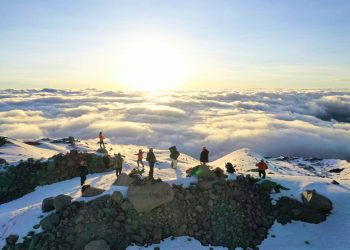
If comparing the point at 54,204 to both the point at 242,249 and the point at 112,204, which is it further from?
the point at 242,249

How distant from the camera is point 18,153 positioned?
3972 cm

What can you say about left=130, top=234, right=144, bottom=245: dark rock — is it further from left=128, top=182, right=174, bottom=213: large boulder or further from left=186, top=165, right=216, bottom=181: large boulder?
left=186, top=165, right=216, bottom=181: large boulder

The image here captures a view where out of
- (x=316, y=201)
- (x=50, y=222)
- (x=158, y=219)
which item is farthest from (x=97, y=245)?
(x=316, y=201)

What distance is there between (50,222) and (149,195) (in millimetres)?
6283

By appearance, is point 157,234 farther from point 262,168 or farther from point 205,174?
point 262,168

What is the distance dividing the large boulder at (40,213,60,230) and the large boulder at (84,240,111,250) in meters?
2.74

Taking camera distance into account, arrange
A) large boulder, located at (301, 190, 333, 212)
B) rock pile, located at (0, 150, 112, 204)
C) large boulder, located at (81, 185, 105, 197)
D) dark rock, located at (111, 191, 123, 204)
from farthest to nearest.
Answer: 1. rock pile, located at (0, 150, 112, 204)
2. large boulder, located at (81, 185, 105, 197)
3. large boulder, located at (301, 190, 333, 212)
4. dark rock, located at (111, 191, 123, 204)

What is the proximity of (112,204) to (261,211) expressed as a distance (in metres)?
9.87

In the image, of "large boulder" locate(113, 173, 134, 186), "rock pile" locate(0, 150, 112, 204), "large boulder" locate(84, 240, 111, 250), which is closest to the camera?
"large boulder" locate(84, 240, 111, 250)

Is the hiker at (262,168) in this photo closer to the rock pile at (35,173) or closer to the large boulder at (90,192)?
the large boulder at (90,192)

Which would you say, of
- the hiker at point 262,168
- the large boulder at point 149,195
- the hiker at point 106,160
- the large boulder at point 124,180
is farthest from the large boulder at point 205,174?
the hiker at point 106,160

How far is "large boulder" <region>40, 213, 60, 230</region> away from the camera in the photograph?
20344mm

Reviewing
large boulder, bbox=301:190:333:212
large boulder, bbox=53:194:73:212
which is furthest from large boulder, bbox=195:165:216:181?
large boulder, bbox=53:194:73:212

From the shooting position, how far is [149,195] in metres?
21.4
